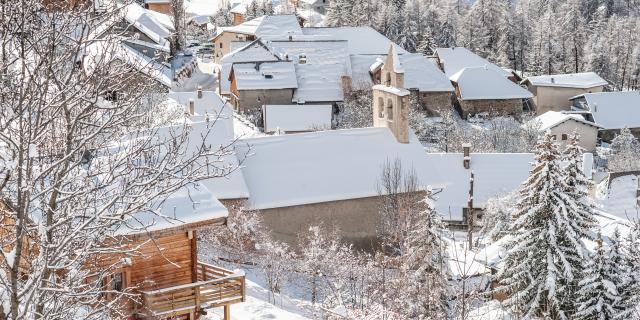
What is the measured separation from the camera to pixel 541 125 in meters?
56.6

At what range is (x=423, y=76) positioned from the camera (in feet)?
205

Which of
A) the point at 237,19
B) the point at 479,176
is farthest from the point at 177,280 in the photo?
the point at 237,19

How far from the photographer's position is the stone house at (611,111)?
6309 centimetres

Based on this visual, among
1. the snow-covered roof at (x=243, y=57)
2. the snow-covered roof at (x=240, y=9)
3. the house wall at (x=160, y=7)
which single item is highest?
the snow-covered roof at (x=240, y=9)

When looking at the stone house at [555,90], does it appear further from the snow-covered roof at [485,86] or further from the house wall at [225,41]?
the house wall at [225,41]

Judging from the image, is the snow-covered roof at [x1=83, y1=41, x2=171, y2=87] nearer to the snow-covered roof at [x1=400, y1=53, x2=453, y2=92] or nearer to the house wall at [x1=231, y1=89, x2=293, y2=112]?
the house wall at [x1=231, y1=89, x2=293, y2=112]

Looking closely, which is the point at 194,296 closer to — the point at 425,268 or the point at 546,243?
the point at 425,268

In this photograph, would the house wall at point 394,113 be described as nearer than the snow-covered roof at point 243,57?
Yes

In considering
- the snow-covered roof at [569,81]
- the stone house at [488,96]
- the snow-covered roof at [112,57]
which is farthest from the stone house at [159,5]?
the snow-covered roof at [112,57]

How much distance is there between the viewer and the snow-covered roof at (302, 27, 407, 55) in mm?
69562

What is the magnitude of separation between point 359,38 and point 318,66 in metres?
14.4

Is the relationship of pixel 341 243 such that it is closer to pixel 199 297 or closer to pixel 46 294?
pixel 199 297

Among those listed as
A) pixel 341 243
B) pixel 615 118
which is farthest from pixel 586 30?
pixel 341 243

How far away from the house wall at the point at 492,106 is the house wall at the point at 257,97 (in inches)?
659
